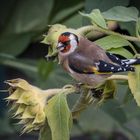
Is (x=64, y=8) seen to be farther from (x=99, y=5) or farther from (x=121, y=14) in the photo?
(x=121, y=14)

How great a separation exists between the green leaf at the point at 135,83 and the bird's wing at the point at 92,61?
0.4 inches

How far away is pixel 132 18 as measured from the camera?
95 centimetres

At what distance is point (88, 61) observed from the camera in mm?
1059

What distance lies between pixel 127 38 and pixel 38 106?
175mm

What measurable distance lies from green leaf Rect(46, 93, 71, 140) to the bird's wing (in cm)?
11

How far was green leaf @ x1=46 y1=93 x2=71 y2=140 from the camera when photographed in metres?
0.90

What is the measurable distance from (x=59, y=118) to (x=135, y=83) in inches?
5.2

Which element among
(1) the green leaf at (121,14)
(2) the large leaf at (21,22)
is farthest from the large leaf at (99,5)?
(2) the large leaf at (21,22)

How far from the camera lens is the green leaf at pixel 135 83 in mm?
856

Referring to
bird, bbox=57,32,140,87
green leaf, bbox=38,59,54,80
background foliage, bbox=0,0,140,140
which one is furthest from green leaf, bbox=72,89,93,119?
green leaf, bbox=38,59,54,80

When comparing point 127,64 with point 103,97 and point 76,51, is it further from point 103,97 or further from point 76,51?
point 76,51

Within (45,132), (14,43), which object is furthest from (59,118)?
(14,43)

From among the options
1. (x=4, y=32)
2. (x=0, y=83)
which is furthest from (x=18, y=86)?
(x=0, y=83)

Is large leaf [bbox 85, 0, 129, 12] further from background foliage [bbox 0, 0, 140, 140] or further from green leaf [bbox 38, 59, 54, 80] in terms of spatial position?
green leaf [bbox 38, 59, 54, 80]
